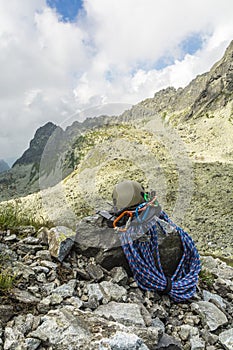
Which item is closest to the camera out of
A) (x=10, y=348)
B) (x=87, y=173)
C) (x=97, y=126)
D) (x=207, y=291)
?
(x=10, y=348)

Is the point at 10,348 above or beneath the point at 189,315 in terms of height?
above

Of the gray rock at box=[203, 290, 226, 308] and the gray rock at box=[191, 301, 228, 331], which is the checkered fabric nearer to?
the gray rock at box=[191, 301, 228, 331]

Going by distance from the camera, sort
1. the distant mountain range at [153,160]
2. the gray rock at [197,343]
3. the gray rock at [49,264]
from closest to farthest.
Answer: the gray rock at [197,343] → the gray rock at [49,264] → the distant mountain range at [153,160]

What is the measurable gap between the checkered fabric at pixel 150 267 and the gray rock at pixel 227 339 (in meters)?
0.95

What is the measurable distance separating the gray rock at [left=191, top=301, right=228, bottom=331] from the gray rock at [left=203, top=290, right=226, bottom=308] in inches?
12.7

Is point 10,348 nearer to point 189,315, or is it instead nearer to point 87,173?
point 189,315

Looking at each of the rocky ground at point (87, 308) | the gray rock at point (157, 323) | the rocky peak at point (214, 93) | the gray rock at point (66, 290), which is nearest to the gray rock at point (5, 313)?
the rocky ground at point (87, 308)

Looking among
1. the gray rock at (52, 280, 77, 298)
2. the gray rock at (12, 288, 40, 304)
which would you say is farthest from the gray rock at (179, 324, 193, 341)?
the gray rock at (12, 288, 40, 304)

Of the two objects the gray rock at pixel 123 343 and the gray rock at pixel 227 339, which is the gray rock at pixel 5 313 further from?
the gray rock at pixel 227 339

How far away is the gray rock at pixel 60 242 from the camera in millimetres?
5242

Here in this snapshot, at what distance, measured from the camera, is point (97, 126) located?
8211 millimetres

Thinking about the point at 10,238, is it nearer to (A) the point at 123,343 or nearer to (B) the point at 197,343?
(A) the point at 123,343

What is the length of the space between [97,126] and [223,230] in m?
31.5

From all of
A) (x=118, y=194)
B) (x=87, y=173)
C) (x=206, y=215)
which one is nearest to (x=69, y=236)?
(x=118, y=194)
